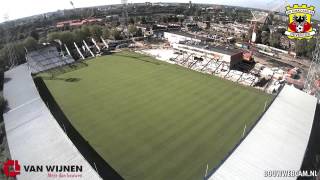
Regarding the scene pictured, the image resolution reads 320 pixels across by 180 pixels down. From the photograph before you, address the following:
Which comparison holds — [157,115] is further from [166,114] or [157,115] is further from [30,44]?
[30,44]

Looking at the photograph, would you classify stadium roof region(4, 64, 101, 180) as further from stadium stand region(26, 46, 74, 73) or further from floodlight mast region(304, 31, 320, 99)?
floodlight mast region(304, 31, 320, 99)

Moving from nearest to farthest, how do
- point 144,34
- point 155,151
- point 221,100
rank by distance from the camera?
point 155,151 < point 221,100 < point 144,34

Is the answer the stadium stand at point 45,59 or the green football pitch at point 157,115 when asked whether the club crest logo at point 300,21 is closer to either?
the green football pitch at point 157,115

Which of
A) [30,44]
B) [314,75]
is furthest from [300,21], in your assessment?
[30,44]

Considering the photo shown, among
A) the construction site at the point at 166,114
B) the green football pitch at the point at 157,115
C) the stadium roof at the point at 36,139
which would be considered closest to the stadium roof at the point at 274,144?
the construction site at the point at 166,114

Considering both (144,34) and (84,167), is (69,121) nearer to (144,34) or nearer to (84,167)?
(84,167)

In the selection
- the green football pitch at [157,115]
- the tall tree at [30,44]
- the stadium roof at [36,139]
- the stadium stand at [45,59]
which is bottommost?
the green football pitch at [157,115]

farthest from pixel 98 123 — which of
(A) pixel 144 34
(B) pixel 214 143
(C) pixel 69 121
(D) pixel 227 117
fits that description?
(A) pixel 144 34
